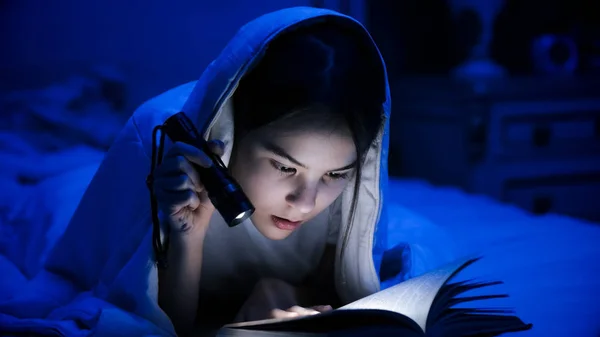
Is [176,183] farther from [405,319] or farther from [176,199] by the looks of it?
[405,319]

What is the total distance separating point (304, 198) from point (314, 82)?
141 millimetres

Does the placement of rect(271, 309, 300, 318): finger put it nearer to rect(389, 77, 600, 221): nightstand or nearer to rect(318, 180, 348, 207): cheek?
rect(318, 180, 348, 207): cheek

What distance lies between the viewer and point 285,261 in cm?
Result: 92

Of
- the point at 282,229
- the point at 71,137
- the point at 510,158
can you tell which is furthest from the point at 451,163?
the point at 282,229

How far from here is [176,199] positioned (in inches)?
24.7

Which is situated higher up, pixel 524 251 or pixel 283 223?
pixel 283 223

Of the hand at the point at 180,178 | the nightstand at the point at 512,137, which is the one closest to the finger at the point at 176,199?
the hand at the point at 180,178

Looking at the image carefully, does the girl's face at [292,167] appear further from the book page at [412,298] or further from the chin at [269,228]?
the book page at [412,298]

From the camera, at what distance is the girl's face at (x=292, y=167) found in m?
0.68

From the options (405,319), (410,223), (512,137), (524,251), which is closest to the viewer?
(405,319)

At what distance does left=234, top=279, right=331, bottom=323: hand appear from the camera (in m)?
0.70

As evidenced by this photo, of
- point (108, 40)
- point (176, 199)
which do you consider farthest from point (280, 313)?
point (108, 40)

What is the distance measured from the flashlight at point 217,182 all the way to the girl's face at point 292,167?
69 millimetres

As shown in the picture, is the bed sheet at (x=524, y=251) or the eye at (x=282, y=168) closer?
the eye at (x=282, y=168)
